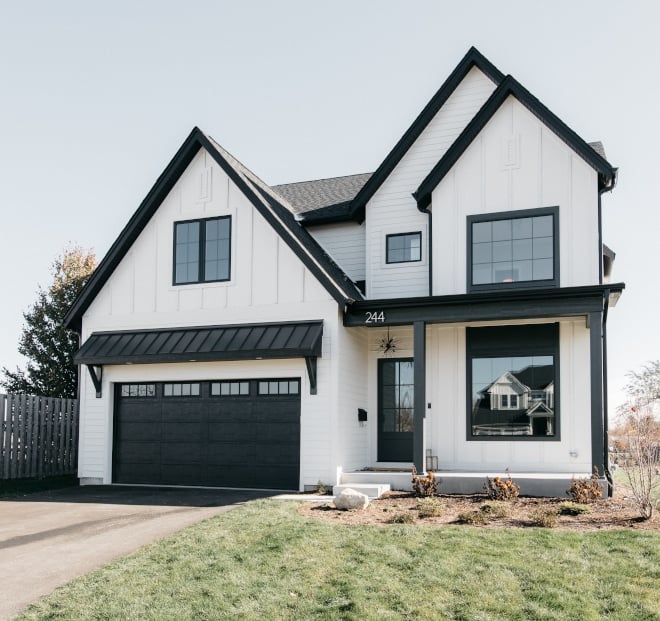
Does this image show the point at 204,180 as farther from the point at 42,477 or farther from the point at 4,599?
the point at 4,599

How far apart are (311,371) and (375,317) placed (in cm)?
169

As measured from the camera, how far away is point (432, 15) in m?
13.1

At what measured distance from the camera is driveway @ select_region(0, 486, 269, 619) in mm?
8289

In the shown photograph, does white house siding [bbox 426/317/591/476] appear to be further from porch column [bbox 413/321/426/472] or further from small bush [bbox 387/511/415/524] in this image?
small bush [bbox 387/511/415/524]

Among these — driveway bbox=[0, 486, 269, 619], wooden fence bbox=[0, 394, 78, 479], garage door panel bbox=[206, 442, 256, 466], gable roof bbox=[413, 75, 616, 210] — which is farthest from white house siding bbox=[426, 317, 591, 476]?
wooden fence bbox=[0, 394, 78, 479]

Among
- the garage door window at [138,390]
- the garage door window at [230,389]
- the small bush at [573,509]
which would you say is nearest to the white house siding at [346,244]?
the garage door window at [230,389]

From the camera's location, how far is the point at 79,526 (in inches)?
433

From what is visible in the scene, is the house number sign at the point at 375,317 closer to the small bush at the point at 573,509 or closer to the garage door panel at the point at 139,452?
the small bush at the point at 573,509

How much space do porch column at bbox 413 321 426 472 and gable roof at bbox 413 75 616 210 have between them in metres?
3.10

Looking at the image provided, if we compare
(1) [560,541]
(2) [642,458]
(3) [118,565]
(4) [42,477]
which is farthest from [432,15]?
(4) [42,477]

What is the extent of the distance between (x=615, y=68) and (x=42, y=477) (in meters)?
15.1

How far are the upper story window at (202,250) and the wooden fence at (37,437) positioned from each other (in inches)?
182

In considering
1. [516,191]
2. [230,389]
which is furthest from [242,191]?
[516,191]

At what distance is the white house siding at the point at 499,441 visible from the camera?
569 inches
